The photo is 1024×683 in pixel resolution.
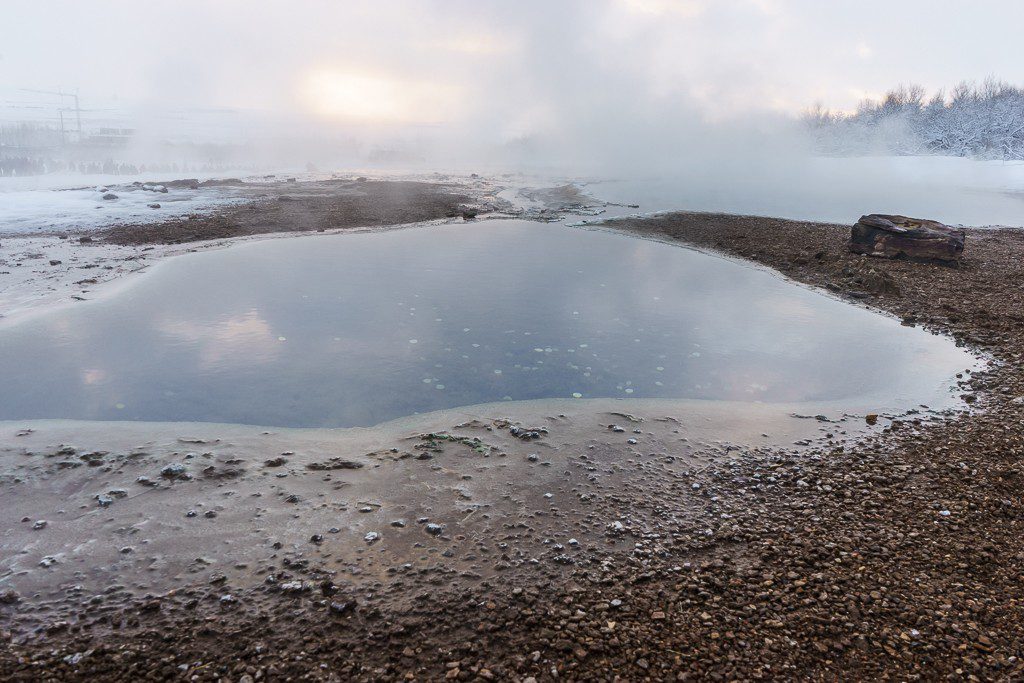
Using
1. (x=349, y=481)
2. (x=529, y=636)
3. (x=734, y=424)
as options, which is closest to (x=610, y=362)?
(x=734, y=424)

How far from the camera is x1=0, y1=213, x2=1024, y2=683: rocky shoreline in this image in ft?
12.5

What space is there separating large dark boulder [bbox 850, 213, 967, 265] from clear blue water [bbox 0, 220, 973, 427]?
4.67 meters

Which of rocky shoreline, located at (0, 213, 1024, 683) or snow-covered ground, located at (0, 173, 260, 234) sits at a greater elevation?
snow-covered ground, located at (0, 173, 260, 234)

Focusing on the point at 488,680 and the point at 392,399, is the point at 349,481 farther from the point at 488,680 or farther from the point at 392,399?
the point at 488,680

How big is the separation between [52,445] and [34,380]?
271 centimetres

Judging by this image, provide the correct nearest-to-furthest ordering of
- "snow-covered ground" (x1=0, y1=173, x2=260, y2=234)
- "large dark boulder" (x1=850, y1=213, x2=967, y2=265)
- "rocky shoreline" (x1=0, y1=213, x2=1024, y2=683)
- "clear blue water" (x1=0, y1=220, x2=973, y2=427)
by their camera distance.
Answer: "rocky shoreline" (x1=0, y1=213, x2=1024, y2=683) < "clear blue water" (x1=0, y1=220, x2=973, y2=427) < "large dark boulder" (x1=850, y1=213, x2=967, y2=265) < "snow-covered ground" (x1=0, y1=173, x2=260, y2=234)

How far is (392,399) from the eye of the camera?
8.30m

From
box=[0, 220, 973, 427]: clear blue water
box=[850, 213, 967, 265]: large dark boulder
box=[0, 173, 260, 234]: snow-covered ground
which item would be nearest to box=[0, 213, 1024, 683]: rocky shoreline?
box=[0, 220, 973, 427]: clear blue water

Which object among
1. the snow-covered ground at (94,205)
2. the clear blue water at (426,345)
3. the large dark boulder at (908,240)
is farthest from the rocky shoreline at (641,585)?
the snow-covered ground at (94,205)

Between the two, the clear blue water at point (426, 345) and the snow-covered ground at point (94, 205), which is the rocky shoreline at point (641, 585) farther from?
the snow-covered ground at point (94, 205)

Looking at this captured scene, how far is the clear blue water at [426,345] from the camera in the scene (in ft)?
27.2

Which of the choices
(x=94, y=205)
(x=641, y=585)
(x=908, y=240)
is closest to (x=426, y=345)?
(x=641, y=585)

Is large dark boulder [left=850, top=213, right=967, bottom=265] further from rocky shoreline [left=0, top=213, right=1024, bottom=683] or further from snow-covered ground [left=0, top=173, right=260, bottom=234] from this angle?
snow-covered ground [left=0, top=173, right=260, bottom=234]

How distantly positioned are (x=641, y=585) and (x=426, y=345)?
6673 mm
